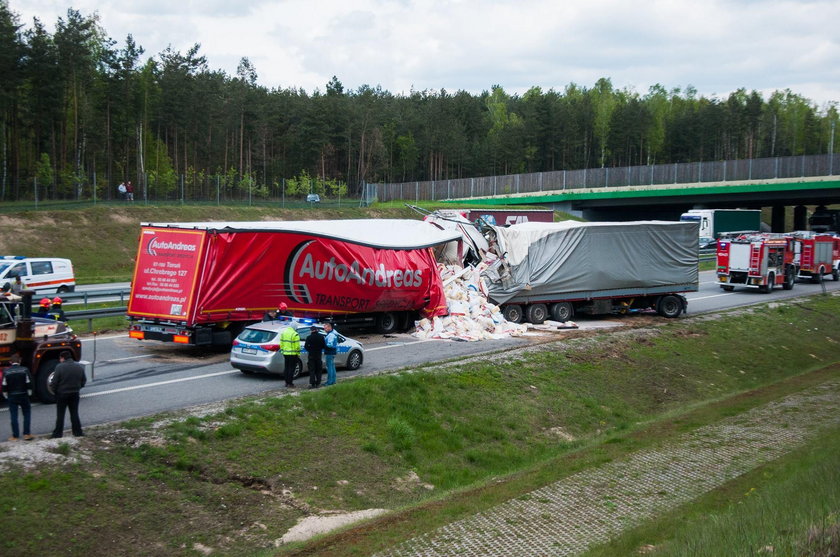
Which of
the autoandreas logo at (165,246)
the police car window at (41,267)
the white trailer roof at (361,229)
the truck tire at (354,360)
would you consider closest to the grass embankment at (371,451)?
the truck tire at (354,360)

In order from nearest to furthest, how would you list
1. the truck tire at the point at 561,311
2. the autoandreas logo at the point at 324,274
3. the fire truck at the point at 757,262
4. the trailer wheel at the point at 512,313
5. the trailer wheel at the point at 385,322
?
the autoandreas logo at the point at 324,274 → the trailer wheel at the point at 385,322 → the trailer wheel at the point at 512,313 → the truck tire at the point at 561,311 → the fire truck at the point at 757,262

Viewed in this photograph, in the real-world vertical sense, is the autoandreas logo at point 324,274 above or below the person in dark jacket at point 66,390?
above

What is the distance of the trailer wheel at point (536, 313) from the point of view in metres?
29.2

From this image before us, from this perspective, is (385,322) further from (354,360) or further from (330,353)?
(330,353)

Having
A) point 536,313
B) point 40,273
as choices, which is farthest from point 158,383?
point 40,273

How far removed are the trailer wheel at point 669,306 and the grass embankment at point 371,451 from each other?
19.5 feet

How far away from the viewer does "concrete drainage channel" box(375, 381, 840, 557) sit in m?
10.7

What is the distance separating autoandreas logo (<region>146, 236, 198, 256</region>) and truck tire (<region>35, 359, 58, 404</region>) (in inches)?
252

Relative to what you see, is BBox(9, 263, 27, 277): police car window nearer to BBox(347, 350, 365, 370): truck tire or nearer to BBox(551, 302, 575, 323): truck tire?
BBox(347, 350, 365, 370): truck tire

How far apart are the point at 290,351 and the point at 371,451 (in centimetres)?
368

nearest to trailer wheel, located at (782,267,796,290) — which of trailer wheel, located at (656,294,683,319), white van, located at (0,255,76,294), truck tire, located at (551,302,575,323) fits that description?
trailer wheel, located at (656,294,683,319)

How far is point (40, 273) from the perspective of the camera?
32.9 metres

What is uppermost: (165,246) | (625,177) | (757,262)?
(625,177)

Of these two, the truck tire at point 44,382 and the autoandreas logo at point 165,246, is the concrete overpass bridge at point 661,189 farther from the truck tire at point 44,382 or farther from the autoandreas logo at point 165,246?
the truck tire at point 44,382
